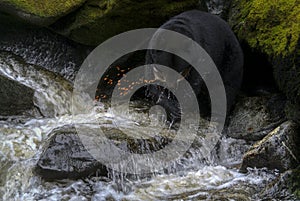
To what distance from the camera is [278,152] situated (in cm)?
407

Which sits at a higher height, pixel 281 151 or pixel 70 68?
pixel 70 68

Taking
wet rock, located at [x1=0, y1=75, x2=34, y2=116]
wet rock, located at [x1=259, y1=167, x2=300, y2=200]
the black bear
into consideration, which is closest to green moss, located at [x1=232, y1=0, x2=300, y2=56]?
the black bear

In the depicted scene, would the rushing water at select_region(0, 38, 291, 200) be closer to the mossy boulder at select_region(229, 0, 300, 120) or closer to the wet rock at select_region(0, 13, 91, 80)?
the mossy boulder at select_region(229, 0, 300, 120)

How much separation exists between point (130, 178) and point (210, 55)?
1998mm

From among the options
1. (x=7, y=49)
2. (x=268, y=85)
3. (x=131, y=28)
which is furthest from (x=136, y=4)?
(x=7, y=49)

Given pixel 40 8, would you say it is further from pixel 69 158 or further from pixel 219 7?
pixel 69 158

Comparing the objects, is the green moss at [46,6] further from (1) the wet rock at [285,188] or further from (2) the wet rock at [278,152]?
(1) the wet rock at [285,188]

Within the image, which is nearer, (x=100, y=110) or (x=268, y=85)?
(x=268, y=85)

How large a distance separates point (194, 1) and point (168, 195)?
3.53 metres

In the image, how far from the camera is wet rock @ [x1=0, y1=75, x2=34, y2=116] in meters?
5.56

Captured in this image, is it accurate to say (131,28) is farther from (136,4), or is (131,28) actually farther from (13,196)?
(13,196)

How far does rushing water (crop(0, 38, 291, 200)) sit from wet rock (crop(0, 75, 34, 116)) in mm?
123

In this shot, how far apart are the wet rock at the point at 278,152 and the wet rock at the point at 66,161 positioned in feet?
5.04

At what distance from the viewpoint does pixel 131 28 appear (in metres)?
6.46
